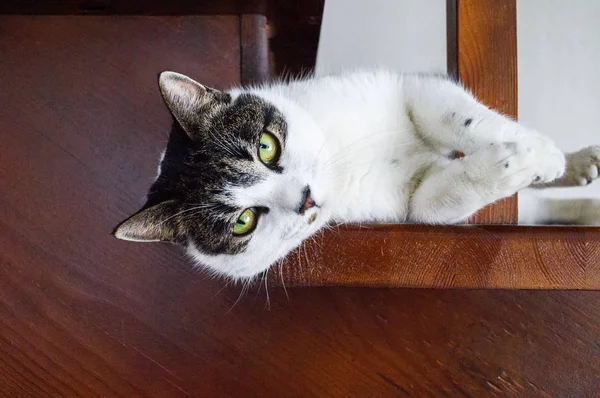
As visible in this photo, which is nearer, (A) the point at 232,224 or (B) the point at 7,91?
(A) the point at 232,224

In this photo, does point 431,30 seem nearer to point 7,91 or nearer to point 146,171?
point 146,171

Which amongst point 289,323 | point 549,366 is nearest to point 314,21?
point 289,323

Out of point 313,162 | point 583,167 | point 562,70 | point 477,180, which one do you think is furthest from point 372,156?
point 562,70

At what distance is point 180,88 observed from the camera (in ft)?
2.86

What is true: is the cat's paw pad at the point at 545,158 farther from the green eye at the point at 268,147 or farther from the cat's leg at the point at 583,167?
the green eye at the point at 268,147

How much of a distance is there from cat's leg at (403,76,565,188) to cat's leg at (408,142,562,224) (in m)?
0.02

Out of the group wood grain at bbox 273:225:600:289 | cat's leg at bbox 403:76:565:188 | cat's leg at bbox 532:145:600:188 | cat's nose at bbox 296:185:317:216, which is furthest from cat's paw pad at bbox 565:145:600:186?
cat's nose at bbox 296:185:317:216

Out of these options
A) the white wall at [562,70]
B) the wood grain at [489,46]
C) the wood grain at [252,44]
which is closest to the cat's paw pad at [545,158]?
the wood grain at [489,46]

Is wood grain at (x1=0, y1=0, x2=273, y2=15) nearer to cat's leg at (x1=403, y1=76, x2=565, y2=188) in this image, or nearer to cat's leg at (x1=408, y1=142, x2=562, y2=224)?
cat's leg at (x1=403, y1=76, x2=565, y2=188)

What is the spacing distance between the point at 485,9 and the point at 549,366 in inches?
23.9

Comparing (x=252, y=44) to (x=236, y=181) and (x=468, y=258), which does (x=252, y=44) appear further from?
(x=468, y=258)

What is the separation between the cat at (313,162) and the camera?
2.77ft

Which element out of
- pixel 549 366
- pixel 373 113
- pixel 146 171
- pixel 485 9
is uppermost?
pixel 485 9

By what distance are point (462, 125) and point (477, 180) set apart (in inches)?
5.7
